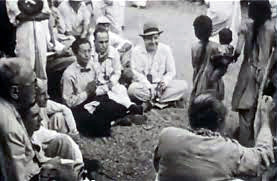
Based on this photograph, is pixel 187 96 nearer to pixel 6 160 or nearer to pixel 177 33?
pixel 177 33

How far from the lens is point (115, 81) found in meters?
5.73

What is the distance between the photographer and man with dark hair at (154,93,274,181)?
5.21 metres

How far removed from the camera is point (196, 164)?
5246 mm

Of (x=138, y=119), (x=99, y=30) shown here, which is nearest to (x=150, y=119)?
(x=138, y=119)

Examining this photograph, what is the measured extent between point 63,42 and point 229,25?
727 mm

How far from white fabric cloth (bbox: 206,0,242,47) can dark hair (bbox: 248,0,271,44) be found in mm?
81

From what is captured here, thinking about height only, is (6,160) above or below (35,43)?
below

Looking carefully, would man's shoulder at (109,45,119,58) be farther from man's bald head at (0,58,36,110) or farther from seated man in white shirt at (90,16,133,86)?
man's bald head at (0,58,36,110)

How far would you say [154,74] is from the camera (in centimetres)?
580

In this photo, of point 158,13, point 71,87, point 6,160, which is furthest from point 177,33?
point 6,160

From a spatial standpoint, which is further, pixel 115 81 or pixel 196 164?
pixel 115 81

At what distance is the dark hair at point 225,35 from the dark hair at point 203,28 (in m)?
0.05

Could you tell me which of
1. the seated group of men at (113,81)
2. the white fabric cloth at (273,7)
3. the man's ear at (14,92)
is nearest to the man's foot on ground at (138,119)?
the seated group of men at (113,81)

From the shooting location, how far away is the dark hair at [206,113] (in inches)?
207
